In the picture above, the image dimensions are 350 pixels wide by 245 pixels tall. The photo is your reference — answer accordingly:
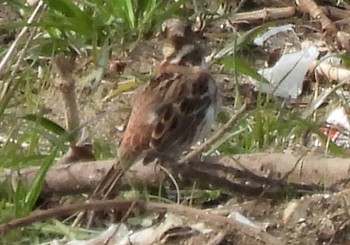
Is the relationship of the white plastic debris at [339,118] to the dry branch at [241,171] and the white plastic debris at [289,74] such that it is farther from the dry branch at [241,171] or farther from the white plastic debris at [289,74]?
the dry branch at [241,171]

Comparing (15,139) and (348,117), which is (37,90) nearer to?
(15,139)

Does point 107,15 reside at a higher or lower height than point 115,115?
higher

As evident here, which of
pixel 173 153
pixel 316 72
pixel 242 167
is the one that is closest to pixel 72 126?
pixel 173 153

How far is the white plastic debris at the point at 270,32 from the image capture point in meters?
5.14

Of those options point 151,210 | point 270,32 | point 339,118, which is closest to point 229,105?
point 339,118

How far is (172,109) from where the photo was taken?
145 inches

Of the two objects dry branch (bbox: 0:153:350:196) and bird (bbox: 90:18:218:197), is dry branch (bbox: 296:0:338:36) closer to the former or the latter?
bird (bbox: 90:18:218:197)

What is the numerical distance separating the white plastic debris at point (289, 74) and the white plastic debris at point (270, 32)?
0.23 meters

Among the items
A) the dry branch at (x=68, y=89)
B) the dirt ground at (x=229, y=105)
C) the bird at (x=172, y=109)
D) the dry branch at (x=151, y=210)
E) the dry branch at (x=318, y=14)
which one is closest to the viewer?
the dry branch at (x=151, y=210)

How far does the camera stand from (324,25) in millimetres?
5004

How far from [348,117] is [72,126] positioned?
3.08 ft

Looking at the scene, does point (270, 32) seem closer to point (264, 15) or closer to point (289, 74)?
point (264, 15)

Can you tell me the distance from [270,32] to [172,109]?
160 centimetres

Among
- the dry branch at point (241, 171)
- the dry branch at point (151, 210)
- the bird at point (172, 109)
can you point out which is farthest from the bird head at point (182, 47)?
the dry branch at point (151, 210)
